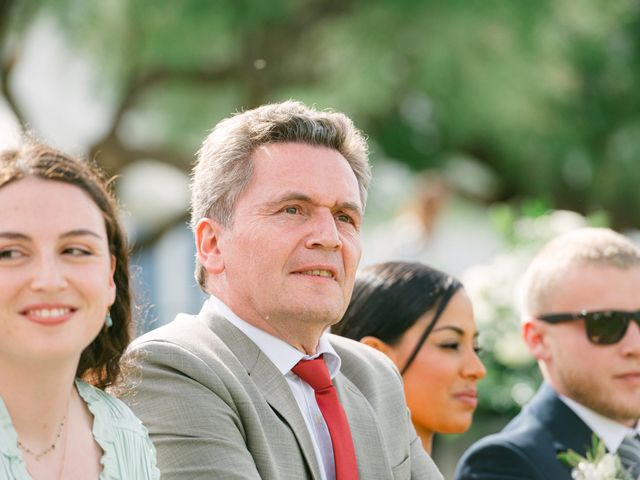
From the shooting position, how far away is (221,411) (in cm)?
308

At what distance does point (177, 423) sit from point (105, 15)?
1142cm

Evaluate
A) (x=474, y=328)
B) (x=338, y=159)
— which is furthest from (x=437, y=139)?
(x=338, y=159)

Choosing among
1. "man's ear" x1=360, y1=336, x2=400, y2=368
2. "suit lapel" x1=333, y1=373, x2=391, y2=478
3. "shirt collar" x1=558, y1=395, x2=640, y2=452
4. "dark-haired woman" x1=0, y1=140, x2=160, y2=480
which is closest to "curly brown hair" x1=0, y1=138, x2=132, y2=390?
"dark-haired woman" x1=0, y1=140, x2=160, y2=480

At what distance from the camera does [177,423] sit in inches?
121

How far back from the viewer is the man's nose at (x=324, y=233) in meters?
3.39

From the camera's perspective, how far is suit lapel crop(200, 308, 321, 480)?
10.6 feet

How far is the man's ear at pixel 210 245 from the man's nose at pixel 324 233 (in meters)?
0.32

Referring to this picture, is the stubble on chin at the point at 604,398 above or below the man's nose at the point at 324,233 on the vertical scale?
below

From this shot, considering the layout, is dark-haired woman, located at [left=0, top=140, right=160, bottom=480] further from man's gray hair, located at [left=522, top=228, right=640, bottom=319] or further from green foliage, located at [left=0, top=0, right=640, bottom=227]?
green foliage, located at [left=0, top=0, right=640, bottom=227]

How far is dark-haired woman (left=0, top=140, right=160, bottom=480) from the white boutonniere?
2.15 meters

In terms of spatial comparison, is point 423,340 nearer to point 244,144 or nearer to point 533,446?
point 533,446

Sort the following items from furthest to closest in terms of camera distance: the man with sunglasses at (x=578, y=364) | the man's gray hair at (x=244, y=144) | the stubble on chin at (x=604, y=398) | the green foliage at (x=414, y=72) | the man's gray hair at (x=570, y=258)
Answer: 1. the green foliage at (x=414, y=72)
2. the man's gray hair at (x=570, y=258)
3. the stubble on chin at (x=604, y=398)
4. the man with sunglasses at (x=578, y=364)
5. the man's gray hair at (x=244, y=144)

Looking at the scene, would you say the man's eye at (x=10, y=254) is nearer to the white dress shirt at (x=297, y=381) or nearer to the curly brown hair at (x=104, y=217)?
the curly brown hair at (x=104, y=217)

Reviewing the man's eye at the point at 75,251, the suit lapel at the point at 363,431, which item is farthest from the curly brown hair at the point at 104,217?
the suit lapel at the point at 363,431
